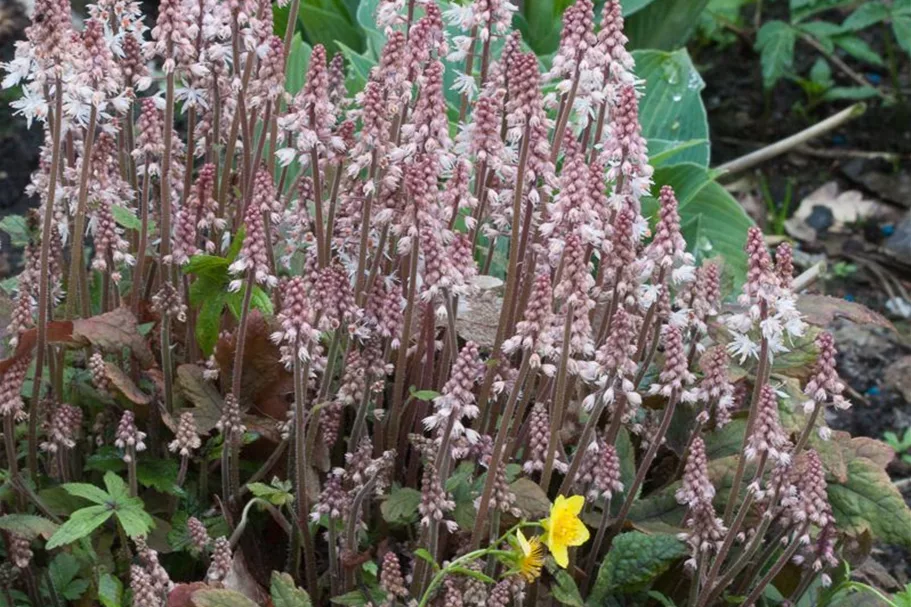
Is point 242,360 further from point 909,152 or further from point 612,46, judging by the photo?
point 909,152

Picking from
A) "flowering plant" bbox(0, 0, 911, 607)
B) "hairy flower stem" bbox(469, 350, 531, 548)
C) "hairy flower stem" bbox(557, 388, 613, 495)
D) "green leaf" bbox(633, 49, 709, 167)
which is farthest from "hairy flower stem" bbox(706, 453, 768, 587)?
"green leaf" bbox(633, 49, 709, 167)

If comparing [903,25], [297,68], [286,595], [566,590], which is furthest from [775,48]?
[286,595]

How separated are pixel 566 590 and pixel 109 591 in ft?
2.57

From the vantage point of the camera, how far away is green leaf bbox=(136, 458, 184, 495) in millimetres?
2375

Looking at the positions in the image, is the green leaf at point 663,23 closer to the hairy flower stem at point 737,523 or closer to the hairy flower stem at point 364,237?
the hairy flower stem at point 364,237

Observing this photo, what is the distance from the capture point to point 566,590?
2283 millimetres

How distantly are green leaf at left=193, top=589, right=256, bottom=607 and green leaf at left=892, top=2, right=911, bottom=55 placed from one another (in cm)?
388

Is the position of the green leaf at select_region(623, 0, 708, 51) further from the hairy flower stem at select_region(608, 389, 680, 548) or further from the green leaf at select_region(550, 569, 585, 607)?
the green leaf at select_region(550, 569, 585, 607)

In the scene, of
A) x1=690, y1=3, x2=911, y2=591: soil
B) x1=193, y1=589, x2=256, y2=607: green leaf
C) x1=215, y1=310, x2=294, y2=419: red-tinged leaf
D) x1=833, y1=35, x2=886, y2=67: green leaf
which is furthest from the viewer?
x1=833, y1=35, x2=886, y2=67: green leaf

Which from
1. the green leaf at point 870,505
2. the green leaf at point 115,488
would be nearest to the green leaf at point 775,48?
the green leaf at point 870,505

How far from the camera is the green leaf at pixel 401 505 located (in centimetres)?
221

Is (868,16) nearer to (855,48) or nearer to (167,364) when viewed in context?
(855,48)

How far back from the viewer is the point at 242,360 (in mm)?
2402

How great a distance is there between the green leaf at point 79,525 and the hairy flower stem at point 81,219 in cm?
49
